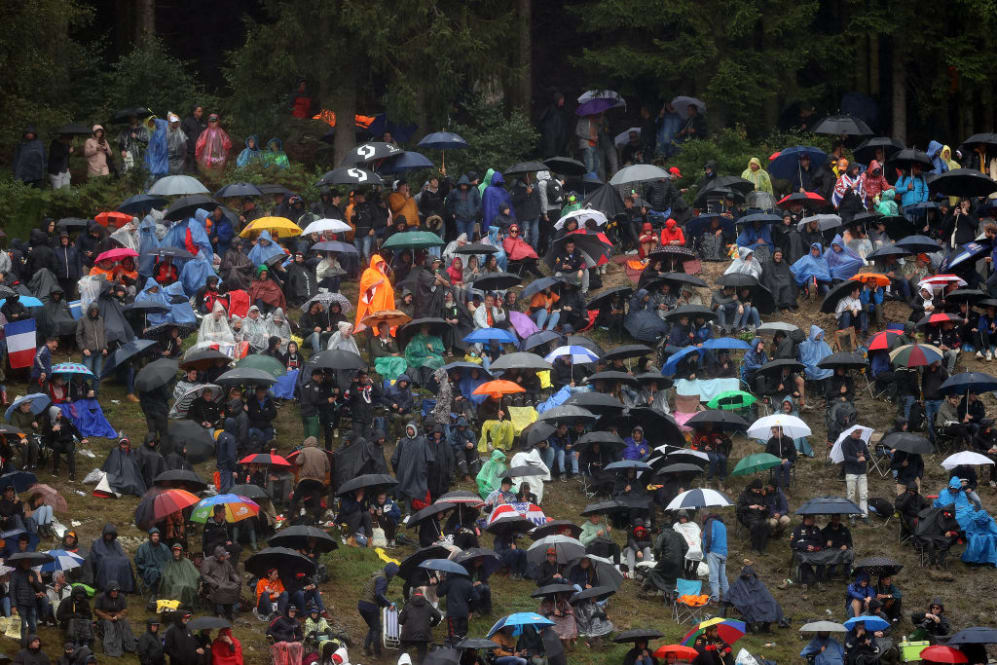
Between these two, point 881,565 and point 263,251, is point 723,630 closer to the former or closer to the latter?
point 881,565

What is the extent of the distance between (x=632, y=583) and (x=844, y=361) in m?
5.66

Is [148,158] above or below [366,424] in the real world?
above

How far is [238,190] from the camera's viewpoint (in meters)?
35.2

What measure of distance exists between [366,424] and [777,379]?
7.09m

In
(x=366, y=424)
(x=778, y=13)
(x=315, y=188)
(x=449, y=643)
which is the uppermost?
(x=778, y=13)

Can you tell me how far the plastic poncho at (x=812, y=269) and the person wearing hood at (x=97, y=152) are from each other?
46.9ft

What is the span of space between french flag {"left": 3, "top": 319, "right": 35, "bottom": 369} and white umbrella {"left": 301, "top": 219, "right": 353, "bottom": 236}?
20.3 ft

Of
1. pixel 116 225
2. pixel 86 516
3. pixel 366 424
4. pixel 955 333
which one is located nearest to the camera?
pixel 86 516

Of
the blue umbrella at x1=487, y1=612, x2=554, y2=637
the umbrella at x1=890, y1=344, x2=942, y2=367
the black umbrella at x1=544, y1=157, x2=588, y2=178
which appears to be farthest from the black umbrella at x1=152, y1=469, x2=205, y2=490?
the black umbrella at x1=544, y1=157, x2=588, y2=178

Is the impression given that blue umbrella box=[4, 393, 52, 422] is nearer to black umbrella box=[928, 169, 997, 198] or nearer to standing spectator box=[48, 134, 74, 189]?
standing spectator box=[48, 134, 74, 189]

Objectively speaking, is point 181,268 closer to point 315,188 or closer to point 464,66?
point 315,188

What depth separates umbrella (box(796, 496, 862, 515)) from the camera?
88.3 ft

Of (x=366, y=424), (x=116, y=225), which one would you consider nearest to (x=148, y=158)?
(x=116, y=225)

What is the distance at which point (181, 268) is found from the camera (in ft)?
108
